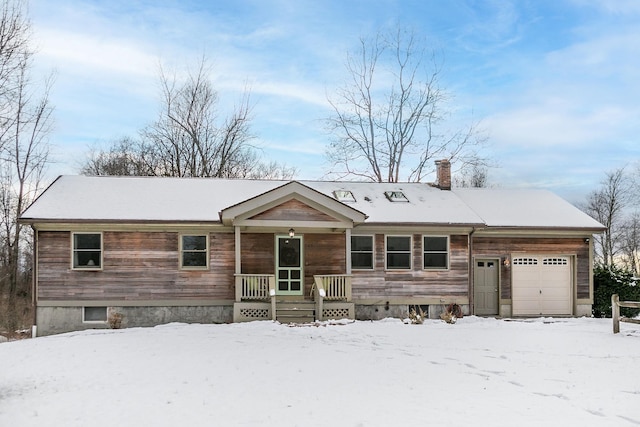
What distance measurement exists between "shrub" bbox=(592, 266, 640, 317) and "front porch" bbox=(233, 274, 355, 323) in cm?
1043

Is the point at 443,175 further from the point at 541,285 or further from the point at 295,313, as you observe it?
the point at 295,313

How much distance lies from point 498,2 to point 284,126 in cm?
1435

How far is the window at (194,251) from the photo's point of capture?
17.9 m

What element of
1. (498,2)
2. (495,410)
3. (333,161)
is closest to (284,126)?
(333,161)

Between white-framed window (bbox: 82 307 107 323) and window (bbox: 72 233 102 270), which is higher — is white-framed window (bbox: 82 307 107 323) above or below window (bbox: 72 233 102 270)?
below

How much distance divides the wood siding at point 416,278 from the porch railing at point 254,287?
3.12m

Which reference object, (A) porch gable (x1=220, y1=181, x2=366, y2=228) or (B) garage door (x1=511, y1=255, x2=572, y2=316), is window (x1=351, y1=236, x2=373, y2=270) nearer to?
(A) porch gable (x1=220, y1=181, x2=366, y2=228)

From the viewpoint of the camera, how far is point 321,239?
61.6 ft

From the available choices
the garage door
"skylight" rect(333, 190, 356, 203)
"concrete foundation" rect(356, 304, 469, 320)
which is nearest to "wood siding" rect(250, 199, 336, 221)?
"skylight" rect(333, 190, 356, 203)

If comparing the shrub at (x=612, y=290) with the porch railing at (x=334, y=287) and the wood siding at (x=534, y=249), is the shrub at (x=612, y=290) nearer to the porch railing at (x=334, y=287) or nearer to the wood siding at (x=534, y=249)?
the wood siding at (x=534, y=249)

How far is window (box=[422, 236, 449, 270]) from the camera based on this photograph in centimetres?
1927

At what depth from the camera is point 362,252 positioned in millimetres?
19000

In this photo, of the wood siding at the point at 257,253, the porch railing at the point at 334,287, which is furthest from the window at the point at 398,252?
the wood siding at the point at 257,253

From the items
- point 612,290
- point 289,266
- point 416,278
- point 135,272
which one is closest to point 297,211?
point 289,266
